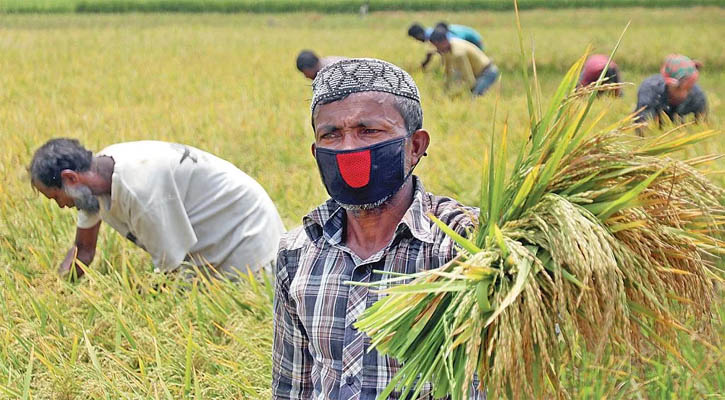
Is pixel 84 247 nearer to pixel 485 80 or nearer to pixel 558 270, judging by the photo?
pixel 558 270

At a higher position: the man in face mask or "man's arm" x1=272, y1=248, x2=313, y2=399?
the man in face mask

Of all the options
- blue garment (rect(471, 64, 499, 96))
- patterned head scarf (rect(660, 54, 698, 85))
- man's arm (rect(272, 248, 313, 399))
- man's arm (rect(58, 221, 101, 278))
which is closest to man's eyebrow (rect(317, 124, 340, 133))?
man's arm (rect(272, 248, 313, 399))

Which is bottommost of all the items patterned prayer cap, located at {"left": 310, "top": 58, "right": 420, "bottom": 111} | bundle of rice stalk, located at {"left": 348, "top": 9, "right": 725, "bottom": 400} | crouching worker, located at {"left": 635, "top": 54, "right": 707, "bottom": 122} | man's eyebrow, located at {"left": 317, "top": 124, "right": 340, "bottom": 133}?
crouching worker, located at {"left": 635, "top": 54, "right": 707, "bottom": 122}

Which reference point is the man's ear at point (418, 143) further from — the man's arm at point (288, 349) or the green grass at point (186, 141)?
the man's arm at point (288, 349)

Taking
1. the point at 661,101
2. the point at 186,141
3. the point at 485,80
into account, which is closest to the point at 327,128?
the point at 661,101

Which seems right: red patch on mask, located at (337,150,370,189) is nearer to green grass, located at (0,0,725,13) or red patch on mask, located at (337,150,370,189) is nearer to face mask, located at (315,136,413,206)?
face mask, located at (315,136,413,206)

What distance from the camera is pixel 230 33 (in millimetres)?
16234

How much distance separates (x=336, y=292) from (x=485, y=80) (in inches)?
289

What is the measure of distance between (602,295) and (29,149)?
16.4 feet

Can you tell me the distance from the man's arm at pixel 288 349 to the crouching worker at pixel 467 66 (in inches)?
264

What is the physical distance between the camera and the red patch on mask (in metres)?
1.54

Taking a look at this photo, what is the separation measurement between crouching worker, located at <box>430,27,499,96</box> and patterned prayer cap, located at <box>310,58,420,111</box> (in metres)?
6.71

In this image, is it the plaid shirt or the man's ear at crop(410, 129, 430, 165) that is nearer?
the plaid shirt

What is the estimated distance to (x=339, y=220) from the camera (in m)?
1.66
